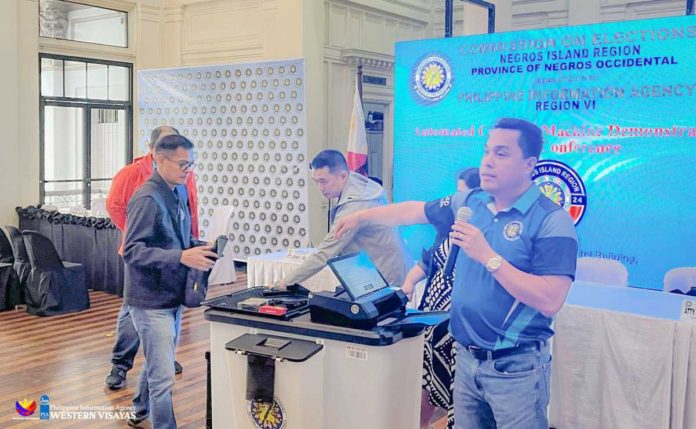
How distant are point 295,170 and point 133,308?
4.60 metres

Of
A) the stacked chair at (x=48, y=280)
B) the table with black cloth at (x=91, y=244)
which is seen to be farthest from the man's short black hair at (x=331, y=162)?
the table with black cloth at (x=91, y=244)

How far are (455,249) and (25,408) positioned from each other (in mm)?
2616

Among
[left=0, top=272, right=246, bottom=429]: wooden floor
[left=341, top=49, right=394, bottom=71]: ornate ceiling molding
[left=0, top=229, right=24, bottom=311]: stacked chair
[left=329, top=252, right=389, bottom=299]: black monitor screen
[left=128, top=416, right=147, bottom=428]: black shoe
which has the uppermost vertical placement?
[left=341, top=49, right=394, bottom=71]: ornate ceiling molding

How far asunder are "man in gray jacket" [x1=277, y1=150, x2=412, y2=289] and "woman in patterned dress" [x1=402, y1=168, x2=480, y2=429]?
135 mm

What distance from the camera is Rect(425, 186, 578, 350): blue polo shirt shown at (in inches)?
104

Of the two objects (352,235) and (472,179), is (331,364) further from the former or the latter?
(472,179)

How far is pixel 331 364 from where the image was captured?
8.87 feet

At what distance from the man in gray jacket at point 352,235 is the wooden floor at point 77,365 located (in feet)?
3.18

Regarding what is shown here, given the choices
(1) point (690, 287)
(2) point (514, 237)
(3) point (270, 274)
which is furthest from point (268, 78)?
(2) point (514, 237)

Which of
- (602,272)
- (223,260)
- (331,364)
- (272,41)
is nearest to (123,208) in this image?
(331,364)

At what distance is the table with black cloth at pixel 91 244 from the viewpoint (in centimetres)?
712

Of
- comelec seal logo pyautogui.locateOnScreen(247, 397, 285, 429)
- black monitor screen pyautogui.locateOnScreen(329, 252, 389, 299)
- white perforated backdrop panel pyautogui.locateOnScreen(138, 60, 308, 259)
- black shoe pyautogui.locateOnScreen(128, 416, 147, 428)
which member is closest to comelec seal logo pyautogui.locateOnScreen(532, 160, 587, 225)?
black monitor screen pyautogui.locateOnScreen(329, 252, 389, 299)

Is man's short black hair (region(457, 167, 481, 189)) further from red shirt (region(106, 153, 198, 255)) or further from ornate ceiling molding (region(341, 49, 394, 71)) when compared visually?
ornate ceiling molding (region(341, 49, 394, 71))

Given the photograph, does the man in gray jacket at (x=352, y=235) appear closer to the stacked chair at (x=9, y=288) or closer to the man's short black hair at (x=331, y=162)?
the man's short black hair at (x=331, y=162)
